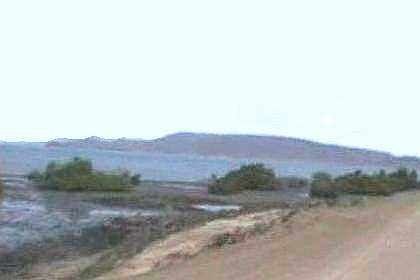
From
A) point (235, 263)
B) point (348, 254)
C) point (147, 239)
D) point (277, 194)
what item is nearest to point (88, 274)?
point (235, 263)

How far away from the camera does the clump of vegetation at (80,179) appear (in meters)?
61.8

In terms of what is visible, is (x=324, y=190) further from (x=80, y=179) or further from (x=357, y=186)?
(x=80, y=179)

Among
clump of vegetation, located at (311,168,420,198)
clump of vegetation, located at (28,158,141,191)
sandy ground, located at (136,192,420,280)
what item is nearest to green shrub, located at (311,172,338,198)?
clump of vegetation, located at (311,168,420,198)

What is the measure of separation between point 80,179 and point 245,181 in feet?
39.2

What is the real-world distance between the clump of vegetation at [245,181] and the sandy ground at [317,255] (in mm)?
34700

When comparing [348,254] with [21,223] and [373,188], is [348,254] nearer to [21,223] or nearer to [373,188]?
[21,223]

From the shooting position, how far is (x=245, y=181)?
6931 cm

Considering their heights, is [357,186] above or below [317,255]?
above

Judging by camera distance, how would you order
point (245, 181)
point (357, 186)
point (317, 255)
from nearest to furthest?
point (317, 255) → point (357, 186) → point (245, 181)

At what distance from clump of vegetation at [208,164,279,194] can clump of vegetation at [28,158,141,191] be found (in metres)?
5.35

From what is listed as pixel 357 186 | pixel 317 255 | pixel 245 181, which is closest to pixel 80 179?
pixel 245 181

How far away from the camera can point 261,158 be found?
637ft

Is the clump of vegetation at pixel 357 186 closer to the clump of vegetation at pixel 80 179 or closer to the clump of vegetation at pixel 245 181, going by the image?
the clump of vegetation at pixel 245 181

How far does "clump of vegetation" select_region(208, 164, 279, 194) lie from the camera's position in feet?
214
